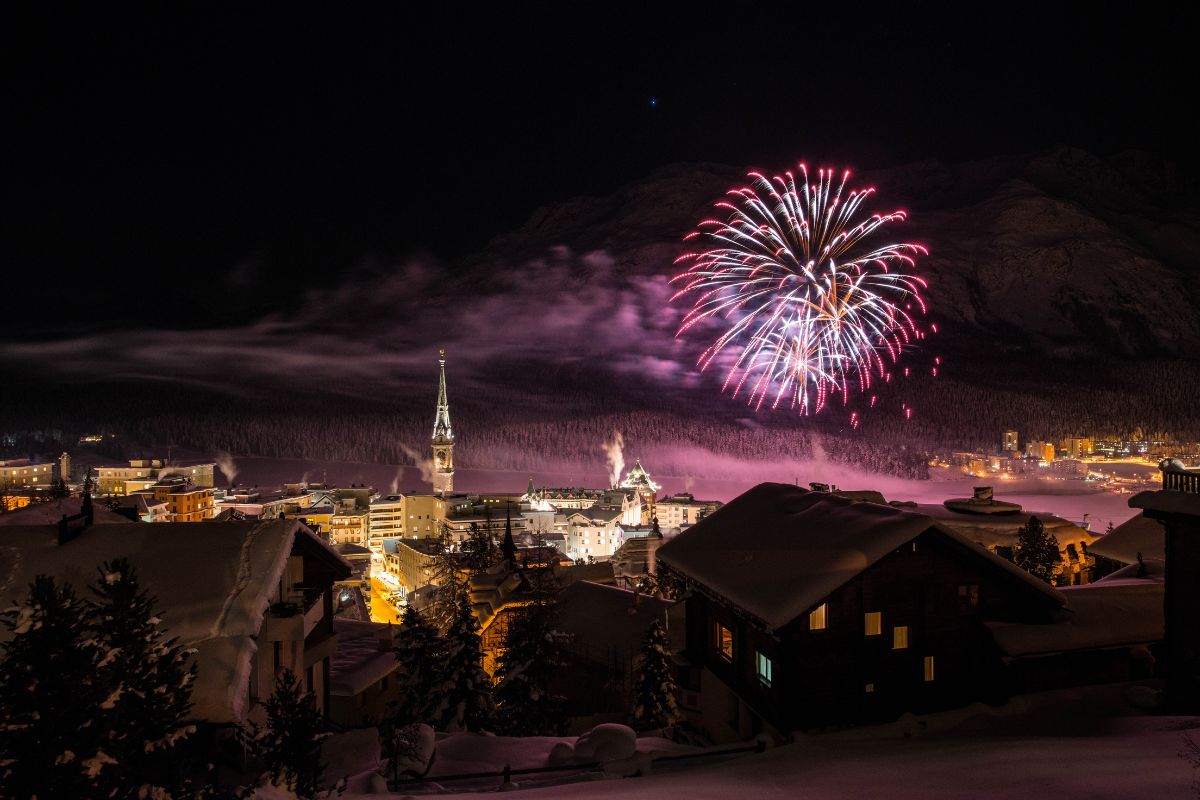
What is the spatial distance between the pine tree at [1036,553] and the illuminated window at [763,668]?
21.6 meters

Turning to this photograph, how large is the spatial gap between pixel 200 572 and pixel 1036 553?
33654 mm

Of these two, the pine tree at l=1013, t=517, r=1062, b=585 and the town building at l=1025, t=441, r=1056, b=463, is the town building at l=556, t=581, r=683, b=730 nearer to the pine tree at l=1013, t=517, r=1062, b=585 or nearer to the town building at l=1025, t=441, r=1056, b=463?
the pine tree at l=1013, t=517, r=1062, b=585

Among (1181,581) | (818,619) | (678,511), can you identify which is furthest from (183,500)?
(1181,581)

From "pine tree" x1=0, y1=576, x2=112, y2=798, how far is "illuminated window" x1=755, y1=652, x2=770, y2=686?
12.6 m

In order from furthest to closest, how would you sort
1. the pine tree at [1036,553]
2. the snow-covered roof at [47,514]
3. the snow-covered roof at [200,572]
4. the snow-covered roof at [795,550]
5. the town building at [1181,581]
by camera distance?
the pine tree at [1036,553], the snow-covered roof at [47,514], the snow-covered roof at [795,550], the town building at [1181,581], the snow-covered roof at [200,572]

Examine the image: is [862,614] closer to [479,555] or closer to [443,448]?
[479,555]

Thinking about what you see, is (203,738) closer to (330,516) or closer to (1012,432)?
(330,516)

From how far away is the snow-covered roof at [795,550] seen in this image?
14.8 m

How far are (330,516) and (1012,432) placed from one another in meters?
106

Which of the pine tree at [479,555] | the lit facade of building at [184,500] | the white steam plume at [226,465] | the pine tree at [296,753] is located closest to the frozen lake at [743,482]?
the white steam plume at [226,465]

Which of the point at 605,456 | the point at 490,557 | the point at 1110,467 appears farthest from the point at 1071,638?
the point at 605,456

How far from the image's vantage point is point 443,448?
155 meters

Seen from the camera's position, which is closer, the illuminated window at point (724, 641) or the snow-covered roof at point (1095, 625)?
the snow-covered roof at point (1095, 625)

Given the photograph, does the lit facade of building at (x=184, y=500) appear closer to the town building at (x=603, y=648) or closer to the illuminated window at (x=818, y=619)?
the town building at (x=603, y=648)
